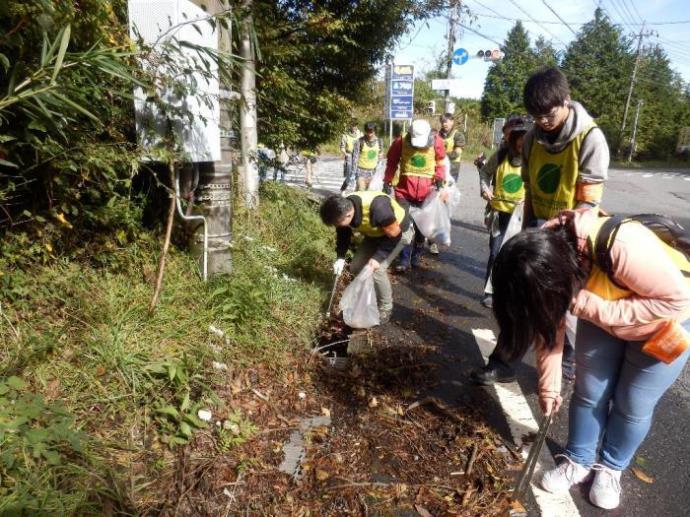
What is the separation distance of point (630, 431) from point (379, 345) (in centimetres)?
188

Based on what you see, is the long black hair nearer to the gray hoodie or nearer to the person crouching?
the gray hoodie

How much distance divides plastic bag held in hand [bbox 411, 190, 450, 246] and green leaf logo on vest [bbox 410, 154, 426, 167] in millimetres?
418

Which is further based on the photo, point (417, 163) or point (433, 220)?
point (417, 163)

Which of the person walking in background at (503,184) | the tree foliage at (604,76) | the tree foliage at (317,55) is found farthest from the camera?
the tree foliage at (604,76)

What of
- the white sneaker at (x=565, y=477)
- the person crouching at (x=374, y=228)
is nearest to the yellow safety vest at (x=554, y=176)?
the person crouching at (x=374, y=228)

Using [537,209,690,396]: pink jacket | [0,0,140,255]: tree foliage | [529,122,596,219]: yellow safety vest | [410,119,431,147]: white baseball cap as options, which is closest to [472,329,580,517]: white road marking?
[537,209,690,396]: pink jacket

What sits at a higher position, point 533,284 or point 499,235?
point 533,284

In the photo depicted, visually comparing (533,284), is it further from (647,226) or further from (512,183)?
(512,183)

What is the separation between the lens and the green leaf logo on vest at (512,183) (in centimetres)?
421

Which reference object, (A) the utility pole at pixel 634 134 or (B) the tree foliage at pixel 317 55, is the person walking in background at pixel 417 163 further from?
(A) the utility pole at pixel 634 134

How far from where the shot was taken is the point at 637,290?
1.73 meters

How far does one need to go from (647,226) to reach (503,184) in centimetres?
238

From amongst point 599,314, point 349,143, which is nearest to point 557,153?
point 599,314

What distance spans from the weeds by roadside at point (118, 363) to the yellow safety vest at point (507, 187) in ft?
6.78
